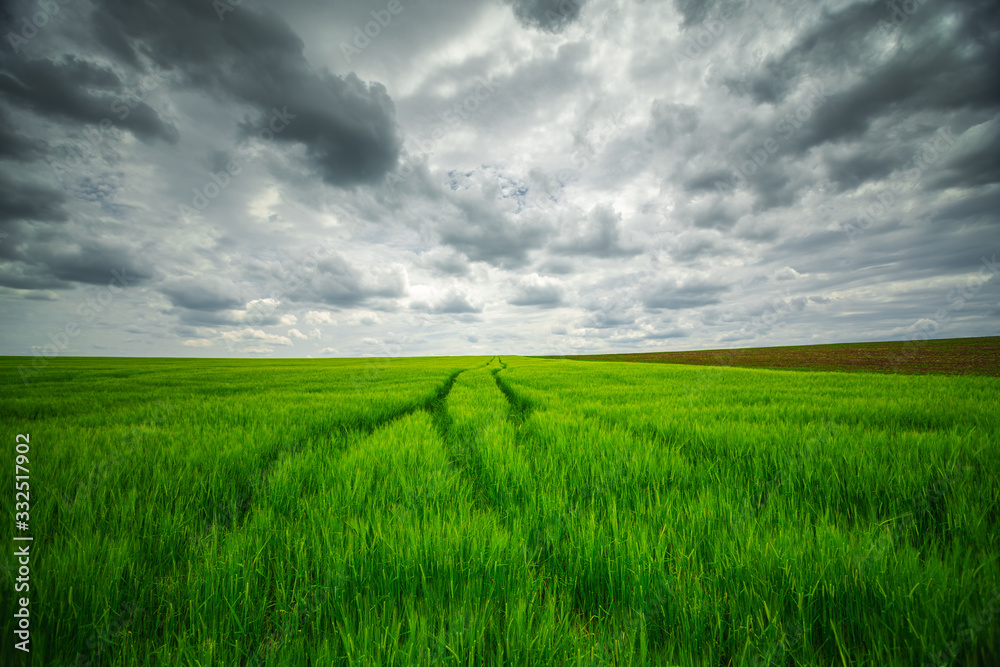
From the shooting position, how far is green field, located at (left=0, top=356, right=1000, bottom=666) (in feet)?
4.35

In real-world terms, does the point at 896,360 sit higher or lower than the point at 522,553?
lower

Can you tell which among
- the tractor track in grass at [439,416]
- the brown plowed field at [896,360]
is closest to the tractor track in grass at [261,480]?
the tractor track in grass at [439,416]

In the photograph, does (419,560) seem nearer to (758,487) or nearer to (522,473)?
(522,473)

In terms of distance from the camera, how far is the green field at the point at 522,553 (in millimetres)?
1326

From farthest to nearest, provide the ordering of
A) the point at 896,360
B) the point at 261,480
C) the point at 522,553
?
the point at 896,360 < the point at 261,480 < the point at 522,553

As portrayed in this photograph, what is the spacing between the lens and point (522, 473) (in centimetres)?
326

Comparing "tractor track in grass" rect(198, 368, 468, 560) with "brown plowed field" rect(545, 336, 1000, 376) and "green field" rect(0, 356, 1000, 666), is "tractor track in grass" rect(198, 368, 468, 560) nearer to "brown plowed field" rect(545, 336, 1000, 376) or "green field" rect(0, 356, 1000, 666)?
"green field" rect(0, 356, 1000, 666)

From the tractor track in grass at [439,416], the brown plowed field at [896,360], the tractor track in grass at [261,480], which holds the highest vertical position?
the tractor track in grass at [261,480]

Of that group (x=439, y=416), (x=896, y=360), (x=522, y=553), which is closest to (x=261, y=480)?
(x=522, y=553)

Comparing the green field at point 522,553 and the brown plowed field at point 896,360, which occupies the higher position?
the green field at point 522,553

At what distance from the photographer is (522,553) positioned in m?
1.91

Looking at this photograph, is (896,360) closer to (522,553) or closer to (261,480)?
(522,553)

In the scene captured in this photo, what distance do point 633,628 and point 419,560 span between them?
42.1 inches

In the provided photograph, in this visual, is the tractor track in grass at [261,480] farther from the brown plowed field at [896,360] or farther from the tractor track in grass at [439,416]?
the brown plowed field at [896,360]
